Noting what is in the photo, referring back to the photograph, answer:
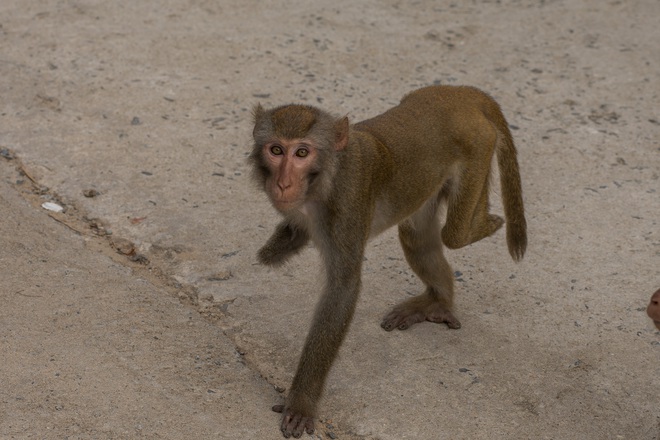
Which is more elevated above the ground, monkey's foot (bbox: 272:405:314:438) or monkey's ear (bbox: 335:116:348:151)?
monkey's ear (bbox: 335:116:348:151)

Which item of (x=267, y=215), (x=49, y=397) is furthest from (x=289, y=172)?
(x=267, y=215)

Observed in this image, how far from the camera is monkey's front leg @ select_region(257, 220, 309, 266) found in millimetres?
4527

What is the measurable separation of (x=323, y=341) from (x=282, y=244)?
25.5 inches

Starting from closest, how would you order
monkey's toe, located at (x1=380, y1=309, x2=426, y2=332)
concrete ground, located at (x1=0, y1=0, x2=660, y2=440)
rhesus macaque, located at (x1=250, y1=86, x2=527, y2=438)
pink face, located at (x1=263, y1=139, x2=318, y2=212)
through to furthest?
1. pink face, located at (x1=263, y1=139, x2=318, y2=212)
2. rhesus macaque, located at (x1=250, y1=86, x2=527, y2=438)
3. concrete ground, located at (x1=0, y1=0, x2=660, y2=440)
4. monkey's toe, located at (x1=380, y1=309, x2=426, y2=332)

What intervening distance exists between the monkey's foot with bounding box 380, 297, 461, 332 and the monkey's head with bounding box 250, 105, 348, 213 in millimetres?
1035

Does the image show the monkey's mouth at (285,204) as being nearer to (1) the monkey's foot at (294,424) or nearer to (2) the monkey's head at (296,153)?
(2) the monkey's head at (296,153)

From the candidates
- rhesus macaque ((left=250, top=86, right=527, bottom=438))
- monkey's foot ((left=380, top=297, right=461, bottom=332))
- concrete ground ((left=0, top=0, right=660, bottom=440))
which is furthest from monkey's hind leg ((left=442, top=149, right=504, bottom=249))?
concrete ground ((left=0, top=0, right=660, bottom=440))

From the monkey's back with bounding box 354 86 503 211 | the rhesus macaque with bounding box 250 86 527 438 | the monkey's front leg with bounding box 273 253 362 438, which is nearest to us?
the rhesus macaque with bounding box 250 86 527 438

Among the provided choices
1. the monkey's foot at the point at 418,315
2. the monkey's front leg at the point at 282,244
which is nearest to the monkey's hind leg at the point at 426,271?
the monkey's foot at the point at 418,315

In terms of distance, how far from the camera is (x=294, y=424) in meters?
3.97

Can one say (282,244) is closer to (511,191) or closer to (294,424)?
(294,424)

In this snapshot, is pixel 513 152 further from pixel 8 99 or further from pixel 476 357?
pixel 8 99

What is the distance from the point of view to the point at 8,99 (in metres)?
6.41

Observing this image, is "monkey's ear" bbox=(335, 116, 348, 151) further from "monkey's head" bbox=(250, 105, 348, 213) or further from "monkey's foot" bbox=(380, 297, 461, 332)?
"monkey's foot" bbox=(380, 297, 461, 332)
